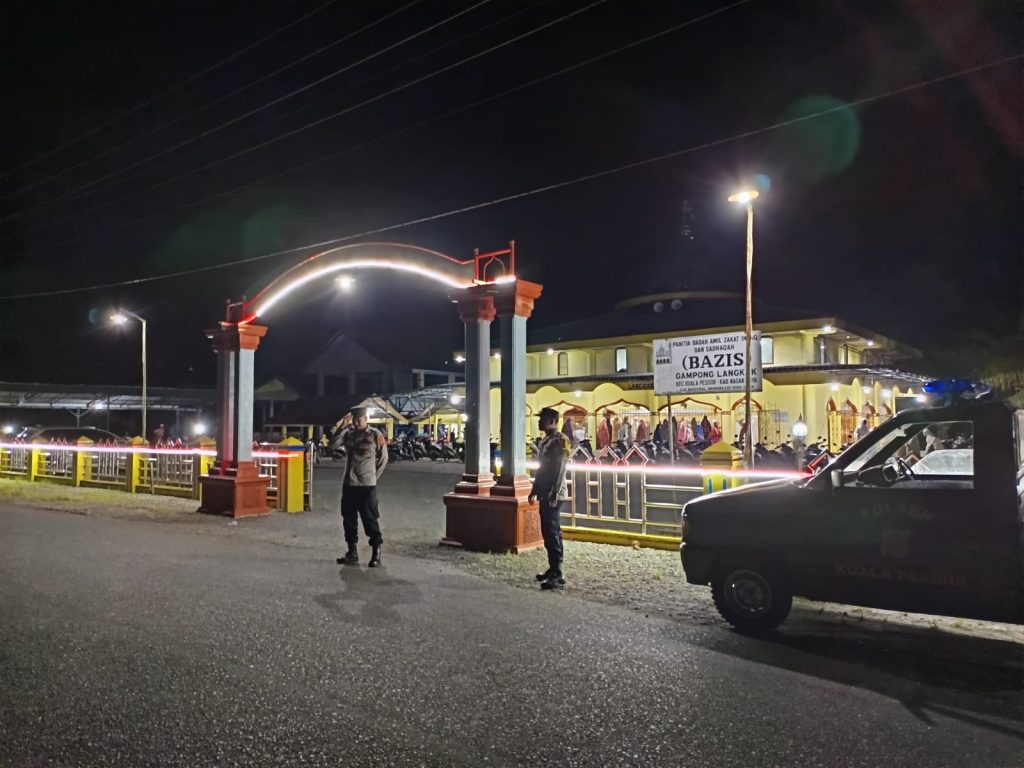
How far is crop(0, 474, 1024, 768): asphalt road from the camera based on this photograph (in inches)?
153

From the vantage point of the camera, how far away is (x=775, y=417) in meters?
28.4

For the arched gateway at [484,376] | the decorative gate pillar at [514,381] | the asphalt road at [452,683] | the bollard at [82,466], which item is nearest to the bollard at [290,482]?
the arched gateway at [484,376]

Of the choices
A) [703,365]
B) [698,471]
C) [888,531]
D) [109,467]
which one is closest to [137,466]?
[109,467]

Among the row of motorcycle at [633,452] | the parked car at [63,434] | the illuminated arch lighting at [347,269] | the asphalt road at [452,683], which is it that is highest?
the illuminated arch lighting at [347,269]

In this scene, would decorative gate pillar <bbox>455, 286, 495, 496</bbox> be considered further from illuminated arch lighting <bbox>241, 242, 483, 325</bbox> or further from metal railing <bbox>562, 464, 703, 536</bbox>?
metal railing <bbox>562, 464, 703, 536</bbox>

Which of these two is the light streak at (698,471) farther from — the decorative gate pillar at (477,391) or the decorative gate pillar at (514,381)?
the decorative gate pillar at (477,391)

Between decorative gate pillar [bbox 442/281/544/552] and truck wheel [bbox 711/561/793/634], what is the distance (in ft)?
12.0

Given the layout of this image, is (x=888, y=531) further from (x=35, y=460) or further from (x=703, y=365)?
(x=35, y=460)

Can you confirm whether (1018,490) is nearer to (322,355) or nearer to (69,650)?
(69,650)

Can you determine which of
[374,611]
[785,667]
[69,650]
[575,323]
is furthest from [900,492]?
[575,323]

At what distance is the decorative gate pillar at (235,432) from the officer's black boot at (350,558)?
483cm

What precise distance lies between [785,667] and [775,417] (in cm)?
2444

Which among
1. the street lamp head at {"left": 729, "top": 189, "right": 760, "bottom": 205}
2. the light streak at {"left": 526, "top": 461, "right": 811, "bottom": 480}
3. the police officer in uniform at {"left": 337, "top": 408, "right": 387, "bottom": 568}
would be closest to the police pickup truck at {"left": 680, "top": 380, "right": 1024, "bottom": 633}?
the light streak at {"left": 526, "top": 461, "right": 811, "bottom": 480}

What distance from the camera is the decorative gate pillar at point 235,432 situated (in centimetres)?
1319
